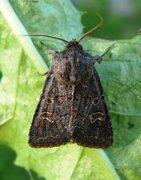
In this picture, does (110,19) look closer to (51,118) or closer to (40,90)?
(51,118)

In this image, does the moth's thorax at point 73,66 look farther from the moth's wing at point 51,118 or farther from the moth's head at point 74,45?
the moth's wing at point 51,118

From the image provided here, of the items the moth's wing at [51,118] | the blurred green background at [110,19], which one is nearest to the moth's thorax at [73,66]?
the moth's wing at [51,118]

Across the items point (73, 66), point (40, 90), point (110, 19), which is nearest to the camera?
point (40, 90)

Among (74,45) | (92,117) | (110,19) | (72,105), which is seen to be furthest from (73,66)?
(110,19)

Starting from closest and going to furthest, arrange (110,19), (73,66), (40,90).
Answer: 1. (40,90)
2. (73,66)
3. (110,19)

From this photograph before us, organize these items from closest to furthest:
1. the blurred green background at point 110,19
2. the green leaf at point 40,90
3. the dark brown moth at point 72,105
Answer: the green leaf at point 40,90 < the dark brown moth at point 72,105 < the blurred green background at point 110,19

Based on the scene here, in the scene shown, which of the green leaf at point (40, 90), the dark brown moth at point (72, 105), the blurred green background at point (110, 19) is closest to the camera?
the green leaf at point (40, 90)

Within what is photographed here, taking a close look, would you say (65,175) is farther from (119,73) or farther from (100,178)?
(119,73)

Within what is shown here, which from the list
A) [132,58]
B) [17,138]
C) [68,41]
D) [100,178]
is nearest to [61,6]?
[68,41]
